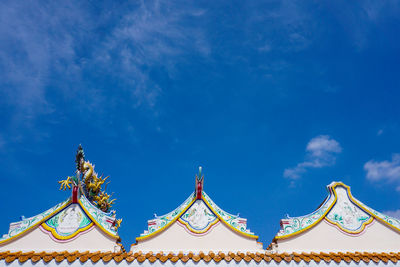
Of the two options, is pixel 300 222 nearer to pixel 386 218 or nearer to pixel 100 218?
pixel 386 218

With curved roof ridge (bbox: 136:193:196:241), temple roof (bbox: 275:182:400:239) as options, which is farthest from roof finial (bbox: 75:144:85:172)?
temple roof (bbox: 275:182:400:239)

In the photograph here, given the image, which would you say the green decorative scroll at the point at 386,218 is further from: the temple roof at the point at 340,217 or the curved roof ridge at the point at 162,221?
the curved roof ridge at the point at 162,221

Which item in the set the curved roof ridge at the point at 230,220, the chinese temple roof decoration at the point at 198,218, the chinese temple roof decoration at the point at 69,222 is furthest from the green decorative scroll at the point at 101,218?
the curved roof ridge at the point at 230,220

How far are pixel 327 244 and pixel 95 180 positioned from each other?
733 centimetres

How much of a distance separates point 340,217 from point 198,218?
387 cm

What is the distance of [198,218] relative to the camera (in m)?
9.31

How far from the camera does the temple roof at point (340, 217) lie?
9.12 metres

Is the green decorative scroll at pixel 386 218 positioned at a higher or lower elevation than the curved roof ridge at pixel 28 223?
lower

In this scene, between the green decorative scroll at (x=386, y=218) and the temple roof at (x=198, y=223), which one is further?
the green decorative scroll at (x=386, y=218)

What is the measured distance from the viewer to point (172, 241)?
8.98 meters

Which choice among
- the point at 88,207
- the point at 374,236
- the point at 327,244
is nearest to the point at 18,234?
the point at 88,207

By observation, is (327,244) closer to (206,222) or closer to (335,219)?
(335,219)

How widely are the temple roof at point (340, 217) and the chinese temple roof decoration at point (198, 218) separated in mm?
1064

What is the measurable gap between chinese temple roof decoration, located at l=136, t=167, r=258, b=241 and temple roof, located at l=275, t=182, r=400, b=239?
1.06m
